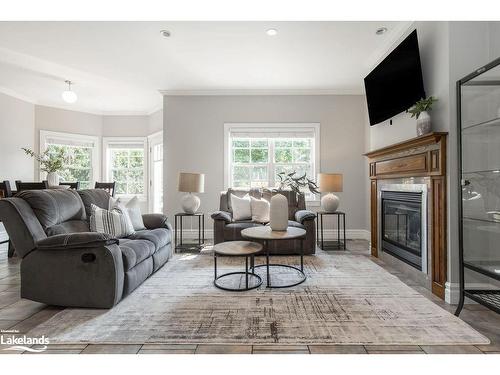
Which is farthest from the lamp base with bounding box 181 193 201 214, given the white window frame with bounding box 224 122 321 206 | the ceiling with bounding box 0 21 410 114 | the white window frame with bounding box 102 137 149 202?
the white window frame with bounding box 102 137 149 202

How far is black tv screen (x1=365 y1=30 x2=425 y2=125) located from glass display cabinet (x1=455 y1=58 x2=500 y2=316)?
60 cm

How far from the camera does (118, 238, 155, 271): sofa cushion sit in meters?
2.38

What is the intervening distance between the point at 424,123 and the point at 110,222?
3.24m

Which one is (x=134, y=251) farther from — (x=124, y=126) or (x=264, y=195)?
(x=124, y=126)

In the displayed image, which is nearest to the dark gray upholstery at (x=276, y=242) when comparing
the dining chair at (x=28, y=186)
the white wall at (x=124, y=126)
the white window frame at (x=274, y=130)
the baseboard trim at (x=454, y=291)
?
the white window frame at (x=274, y=130)

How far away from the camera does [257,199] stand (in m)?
4.29

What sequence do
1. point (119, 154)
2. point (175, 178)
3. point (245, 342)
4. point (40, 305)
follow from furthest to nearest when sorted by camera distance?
point (119, 154), point (175, 178), point (40, 305), point (245, 342)

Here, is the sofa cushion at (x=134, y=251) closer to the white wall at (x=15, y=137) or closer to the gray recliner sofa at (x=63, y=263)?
the gray recliner sofa at (x=63, y=263)

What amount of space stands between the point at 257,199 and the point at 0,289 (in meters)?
3.10

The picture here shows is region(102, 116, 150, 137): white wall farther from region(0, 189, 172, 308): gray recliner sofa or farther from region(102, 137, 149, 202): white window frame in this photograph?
region(0, 189, 172, 308): gray recliner sofa

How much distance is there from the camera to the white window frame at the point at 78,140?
5734 millimetres
